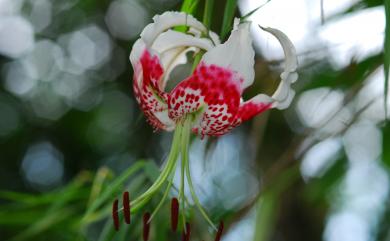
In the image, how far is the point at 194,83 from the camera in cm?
76

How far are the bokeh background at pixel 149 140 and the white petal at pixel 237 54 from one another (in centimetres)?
3

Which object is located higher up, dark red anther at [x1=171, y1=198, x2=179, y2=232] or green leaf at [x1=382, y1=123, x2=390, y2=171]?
dark red anther at [x1=171, y1=198, x2=179, y2=232]

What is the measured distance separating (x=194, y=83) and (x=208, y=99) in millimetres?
43

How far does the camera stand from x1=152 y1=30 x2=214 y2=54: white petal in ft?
2.36

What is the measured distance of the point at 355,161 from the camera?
150 centimetres

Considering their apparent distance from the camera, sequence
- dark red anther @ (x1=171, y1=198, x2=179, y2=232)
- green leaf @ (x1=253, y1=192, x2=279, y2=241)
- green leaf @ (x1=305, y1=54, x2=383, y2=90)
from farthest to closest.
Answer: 1. green leaf @ (x1=253, y1=192, x2=279, y2=241)
2. green leaf @ (x1=305, y1=54, x2=383, y2=90)
3. dark red anther @ (x1=171, y1=198, x2=179, y2=232)

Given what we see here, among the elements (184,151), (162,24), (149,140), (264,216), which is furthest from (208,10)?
(149,140)

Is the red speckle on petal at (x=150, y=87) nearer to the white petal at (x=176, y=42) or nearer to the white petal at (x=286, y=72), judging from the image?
the white petal at (x=176, y=42)

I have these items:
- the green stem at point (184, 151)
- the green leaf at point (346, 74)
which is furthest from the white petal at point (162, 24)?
the green leaf at point (346, 74)

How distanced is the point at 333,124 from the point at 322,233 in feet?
2.04

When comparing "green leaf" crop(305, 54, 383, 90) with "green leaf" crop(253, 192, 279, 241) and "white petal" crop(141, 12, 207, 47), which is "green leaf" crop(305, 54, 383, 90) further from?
"white petal" crop(141, 12, 207, 47)

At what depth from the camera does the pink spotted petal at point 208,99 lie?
0.74 meters

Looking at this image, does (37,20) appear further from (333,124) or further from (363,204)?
(333,124)

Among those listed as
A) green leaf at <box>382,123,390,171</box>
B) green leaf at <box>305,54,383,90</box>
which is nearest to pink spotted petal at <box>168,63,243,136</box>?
green leaf at <box>305,54,383,90</box>
